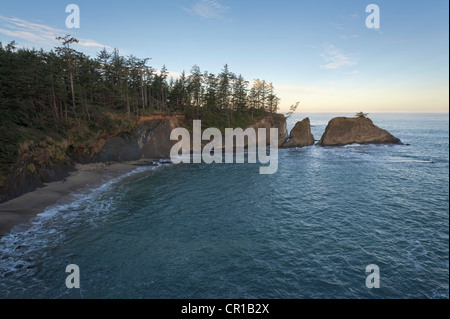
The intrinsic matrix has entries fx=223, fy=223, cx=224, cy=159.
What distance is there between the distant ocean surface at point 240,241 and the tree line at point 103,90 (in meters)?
19.0

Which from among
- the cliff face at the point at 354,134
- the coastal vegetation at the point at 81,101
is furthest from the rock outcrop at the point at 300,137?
the coastal vegetation at the point at 81,101

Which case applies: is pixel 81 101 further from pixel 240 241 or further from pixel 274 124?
pixel 274 124

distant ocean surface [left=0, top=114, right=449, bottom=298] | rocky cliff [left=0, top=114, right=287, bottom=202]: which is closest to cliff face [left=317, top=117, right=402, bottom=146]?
rocky cliff [left=0, top=114, right=287, bottom=202]

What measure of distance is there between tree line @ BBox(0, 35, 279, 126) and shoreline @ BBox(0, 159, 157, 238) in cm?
1076

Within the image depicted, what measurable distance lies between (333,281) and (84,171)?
4064 cm

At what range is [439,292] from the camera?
13516 millimetres

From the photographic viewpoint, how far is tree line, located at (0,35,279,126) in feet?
112

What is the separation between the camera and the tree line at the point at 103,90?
34062 mm

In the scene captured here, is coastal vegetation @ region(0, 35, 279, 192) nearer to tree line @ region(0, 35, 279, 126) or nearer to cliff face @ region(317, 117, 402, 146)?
tree line @ region(0, 35, 279, 126)

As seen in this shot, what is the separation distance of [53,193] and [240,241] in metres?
26.2

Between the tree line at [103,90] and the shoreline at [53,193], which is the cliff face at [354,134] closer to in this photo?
the tree line at [103,90]

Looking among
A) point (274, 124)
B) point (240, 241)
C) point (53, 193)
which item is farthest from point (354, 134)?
point (53, 193)

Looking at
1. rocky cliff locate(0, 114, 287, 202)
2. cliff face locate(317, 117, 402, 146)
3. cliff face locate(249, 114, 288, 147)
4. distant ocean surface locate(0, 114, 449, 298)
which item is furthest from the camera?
cliff face locate(249, 114, 288, 147)

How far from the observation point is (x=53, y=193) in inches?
1166
